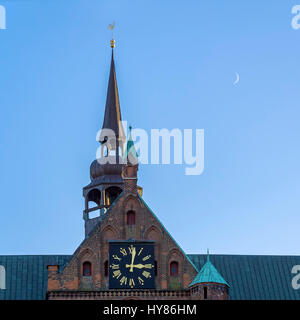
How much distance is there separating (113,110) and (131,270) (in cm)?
1815

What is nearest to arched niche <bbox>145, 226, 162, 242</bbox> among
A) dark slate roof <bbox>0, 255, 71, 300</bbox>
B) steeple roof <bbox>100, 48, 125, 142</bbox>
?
dark slate roof <bbox>0, 255, 71, 300</bbox>

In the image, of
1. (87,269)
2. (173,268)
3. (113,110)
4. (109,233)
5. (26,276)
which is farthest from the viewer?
(113,110)

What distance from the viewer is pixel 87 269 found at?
60281 millimetres

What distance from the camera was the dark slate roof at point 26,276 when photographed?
2574 inches

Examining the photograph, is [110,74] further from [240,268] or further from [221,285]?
[221,285]

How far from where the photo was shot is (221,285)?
58938 millimetres

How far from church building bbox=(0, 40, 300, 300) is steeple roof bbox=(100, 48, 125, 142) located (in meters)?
6.79

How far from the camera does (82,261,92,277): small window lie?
6016cm

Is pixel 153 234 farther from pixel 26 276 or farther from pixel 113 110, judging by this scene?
pixel 113 110

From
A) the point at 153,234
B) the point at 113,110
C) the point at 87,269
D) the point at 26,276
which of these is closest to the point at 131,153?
the point at 153,234

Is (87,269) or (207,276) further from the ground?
(87,269)

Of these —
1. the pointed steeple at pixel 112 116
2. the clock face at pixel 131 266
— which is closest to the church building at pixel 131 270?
the clock face at pixel 131 266
